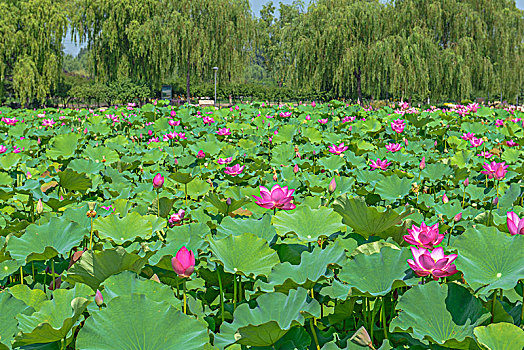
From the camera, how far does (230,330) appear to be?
83cm

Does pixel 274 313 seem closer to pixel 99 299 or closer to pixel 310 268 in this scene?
pixel 310 268

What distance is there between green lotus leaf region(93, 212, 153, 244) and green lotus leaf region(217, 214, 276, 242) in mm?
244

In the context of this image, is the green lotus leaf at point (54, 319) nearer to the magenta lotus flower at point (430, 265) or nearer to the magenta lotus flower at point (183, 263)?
the magenta lotus flower at point (183, 263)

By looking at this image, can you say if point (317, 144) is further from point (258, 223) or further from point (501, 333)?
point (501, 333)

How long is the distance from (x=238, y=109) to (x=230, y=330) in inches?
210

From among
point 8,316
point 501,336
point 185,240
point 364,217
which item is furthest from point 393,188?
point 8,316

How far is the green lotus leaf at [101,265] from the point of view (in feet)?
3.10

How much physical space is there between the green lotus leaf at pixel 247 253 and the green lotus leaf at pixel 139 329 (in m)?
0.28

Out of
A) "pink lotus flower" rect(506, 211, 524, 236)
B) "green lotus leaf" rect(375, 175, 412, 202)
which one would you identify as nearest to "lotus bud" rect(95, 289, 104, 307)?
"pink lotus flower" rect(506, 211, 524, 236)

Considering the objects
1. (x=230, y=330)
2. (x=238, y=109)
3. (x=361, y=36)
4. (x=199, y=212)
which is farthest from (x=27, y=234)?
(x=361, y=36)

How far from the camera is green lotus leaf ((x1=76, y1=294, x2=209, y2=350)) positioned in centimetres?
71

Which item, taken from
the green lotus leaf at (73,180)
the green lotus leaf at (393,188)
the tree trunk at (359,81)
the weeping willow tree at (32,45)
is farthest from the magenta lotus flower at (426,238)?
the weeping willow tree at (32,45)

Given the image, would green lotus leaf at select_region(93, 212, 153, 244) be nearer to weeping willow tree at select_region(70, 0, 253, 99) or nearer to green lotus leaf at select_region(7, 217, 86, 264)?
green lotus leaf at select_region(7, 217, 86, 264)

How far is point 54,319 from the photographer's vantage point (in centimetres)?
85
